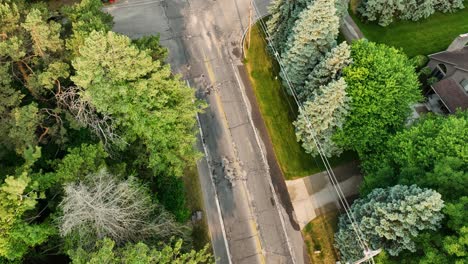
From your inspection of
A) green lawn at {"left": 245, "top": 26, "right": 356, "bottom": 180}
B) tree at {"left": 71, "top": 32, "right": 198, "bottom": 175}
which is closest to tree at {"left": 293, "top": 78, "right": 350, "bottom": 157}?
green lawn at {"left": 245, "top": 26, "right": 356, "bottom": 180}

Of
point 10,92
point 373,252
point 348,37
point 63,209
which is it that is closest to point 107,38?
point 10,92

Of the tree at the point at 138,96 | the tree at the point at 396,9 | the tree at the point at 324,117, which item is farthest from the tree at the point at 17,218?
the tree at the point at 396,9

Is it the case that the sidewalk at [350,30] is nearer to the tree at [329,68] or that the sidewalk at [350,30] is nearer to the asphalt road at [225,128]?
the asphalt road at [225,128]

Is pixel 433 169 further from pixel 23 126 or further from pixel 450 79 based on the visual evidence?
pixel 23 126

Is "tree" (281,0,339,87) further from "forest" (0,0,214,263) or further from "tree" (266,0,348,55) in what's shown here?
"forest" (0,0,214,263)

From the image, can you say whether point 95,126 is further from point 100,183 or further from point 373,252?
point 373,252

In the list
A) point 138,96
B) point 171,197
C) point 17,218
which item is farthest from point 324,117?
point 17,218
